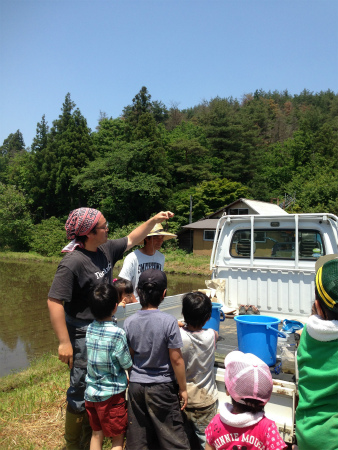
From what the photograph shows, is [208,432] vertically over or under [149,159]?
under

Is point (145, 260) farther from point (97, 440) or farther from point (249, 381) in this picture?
point (249, 381)

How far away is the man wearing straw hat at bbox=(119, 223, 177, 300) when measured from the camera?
12.8 feet

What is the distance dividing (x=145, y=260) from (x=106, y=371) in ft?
5.17

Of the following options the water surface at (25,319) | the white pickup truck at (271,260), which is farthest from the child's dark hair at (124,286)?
the water surface at (25,319)

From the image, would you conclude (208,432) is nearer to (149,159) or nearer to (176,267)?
(176,267)

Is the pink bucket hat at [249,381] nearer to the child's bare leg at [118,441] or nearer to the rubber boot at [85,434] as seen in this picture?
the child's bare leg at [118,441]

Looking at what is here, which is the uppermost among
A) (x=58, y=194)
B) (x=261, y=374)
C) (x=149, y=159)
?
(x=149, y=159)

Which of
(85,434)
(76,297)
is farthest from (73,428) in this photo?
(76,297)

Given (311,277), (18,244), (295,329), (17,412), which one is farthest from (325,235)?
(18,244)

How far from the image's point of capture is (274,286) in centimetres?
500

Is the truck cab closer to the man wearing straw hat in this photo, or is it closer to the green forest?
the man wearing straw hat

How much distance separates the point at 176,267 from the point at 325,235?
756 inches

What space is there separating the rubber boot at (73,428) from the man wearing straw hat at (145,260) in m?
1.42

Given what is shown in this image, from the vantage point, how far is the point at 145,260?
402cm
